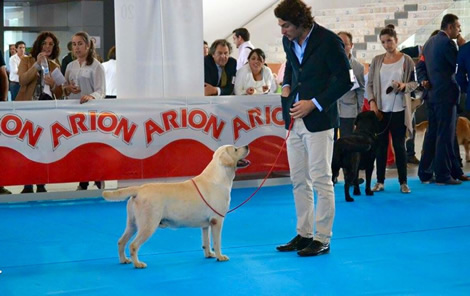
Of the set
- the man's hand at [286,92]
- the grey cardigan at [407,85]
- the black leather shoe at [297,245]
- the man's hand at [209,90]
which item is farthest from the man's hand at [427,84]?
the black leather shoe at [297,245]

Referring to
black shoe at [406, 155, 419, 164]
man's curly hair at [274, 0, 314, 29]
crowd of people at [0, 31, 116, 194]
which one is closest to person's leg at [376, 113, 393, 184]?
black shoe at [406, 155, 419, 164]

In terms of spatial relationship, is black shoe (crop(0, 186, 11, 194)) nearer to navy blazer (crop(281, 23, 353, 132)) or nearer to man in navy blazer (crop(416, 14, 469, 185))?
navy blazer (crop(281, 23, 353, 132))

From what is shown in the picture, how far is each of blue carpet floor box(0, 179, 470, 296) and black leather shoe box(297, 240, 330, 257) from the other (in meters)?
0.06

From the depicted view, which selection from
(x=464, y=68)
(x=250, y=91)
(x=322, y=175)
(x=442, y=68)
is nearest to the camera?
(x=322, y=175)

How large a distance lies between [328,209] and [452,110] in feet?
13.3

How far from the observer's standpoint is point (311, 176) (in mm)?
5219

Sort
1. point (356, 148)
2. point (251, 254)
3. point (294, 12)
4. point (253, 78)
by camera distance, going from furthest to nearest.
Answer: point (253, 78) < point (356, 148) < point (251, 254) < point (294, 12)

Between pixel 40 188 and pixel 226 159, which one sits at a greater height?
pixel 226 159

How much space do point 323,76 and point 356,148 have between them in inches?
107

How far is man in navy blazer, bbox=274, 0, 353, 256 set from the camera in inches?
201

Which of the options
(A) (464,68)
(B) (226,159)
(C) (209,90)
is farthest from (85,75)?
(A) (464,68)

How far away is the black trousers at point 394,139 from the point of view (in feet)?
26.9

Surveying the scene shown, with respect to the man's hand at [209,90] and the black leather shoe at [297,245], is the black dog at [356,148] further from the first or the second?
the black leather shoe at [297,245]

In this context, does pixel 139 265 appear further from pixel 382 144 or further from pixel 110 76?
pixel 110 76
